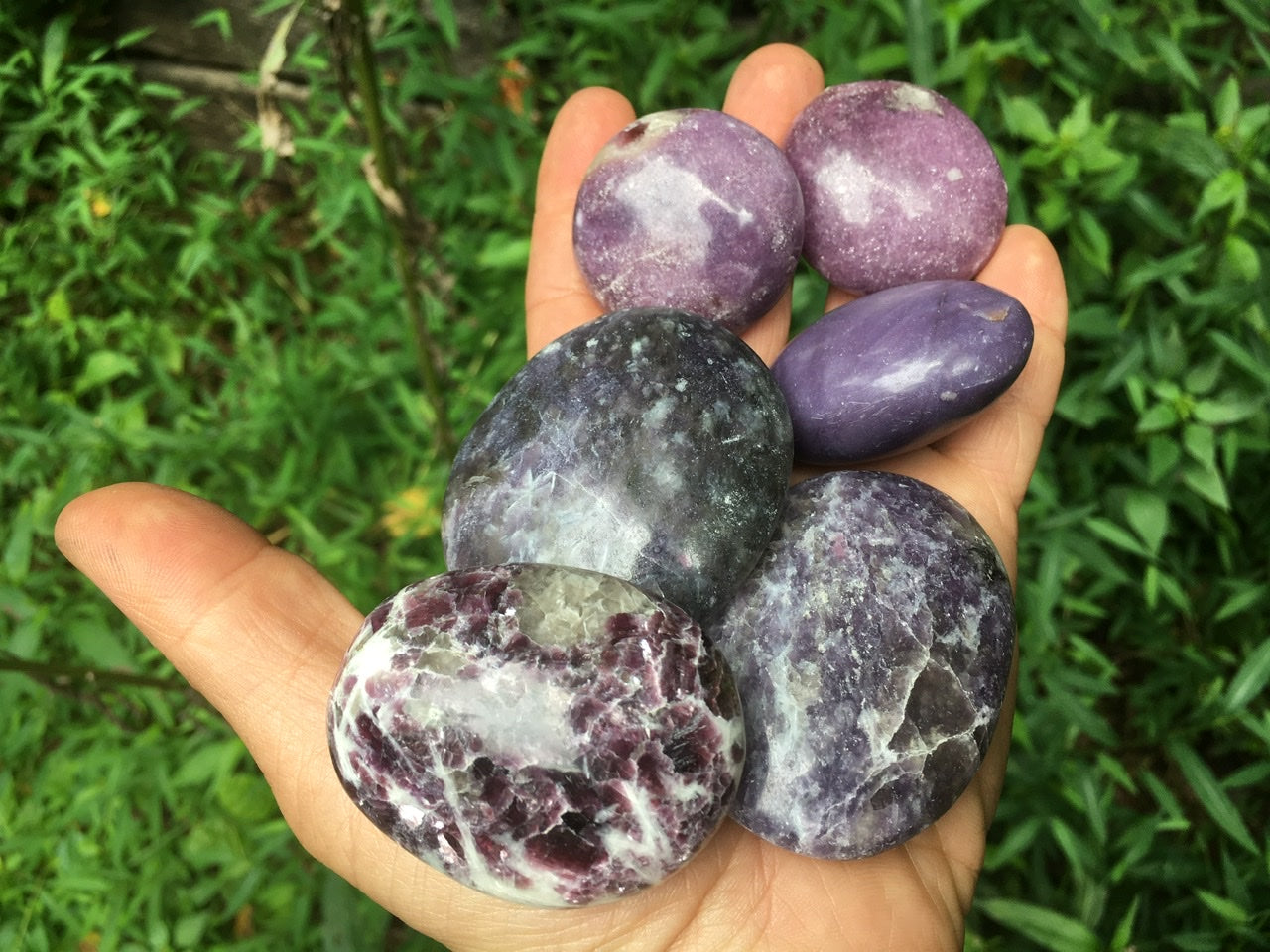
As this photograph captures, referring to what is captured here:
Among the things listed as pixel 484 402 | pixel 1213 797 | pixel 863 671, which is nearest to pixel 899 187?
pixel 863 671

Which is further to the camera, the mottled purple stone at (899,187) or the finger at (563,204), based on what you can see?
the finger at (563,204)

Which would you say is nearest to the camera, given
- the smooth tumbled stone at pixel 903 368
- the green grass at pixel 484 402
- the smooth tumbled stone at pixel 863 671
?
the smooth tumbled stone at pixel 863 671

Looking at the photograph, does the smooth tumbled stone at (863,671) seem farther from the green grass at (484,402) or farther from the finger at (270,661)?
the green grass at (484,402)

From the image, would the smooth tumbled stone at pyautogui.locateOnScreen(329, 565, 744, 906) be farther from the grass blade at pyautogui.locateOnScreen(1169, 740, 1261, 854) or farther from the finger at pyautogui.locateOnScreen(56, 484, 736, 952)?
the grass blade at pyautogui.locateOnScreen(1169, 740, 1261, 854)

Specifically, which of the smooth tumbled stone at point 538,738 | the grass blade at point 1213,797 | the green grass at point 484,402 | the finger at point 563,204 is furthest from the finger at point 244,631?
the grass blade at point 1213,797

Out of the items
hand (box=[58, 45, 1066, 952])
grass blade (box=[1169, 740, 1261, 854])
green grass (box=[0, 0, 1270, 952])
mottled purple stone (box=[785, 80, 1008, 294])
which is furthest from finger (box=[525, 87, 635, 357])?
grass blade (box=[1169, 740, 1261, 854])
